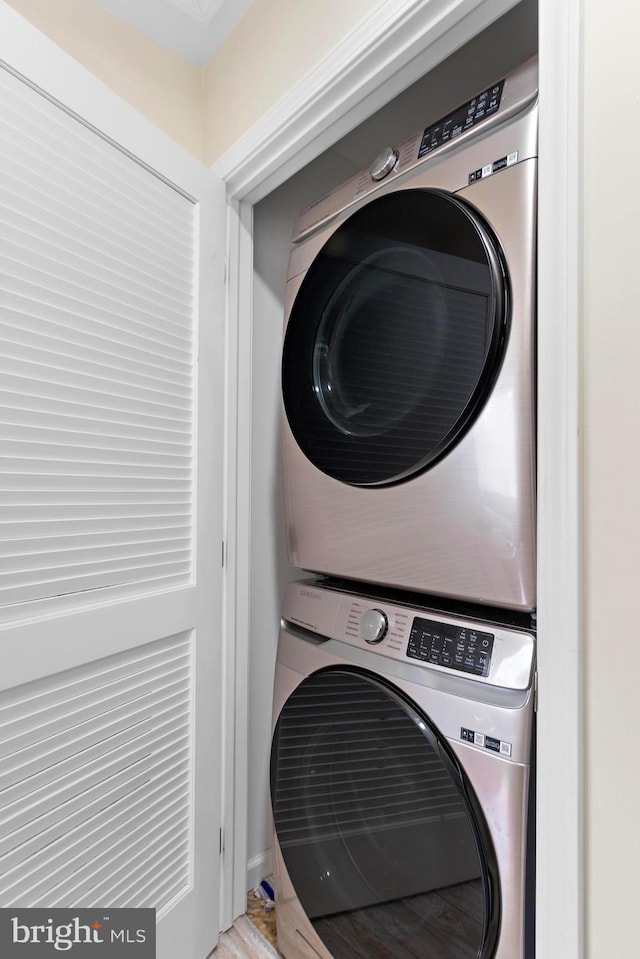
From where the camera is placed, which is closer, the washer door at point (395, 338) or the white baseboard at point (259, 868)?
the washer door at point (395, 338)

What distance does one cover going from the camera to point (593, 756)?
71 cm

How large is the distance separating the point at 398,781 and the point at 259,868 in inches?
36.1

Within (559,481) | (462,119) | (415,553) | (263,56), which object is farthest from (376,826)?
(263,56)

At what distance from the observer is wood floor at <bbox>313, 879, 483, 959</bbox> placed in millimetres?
823

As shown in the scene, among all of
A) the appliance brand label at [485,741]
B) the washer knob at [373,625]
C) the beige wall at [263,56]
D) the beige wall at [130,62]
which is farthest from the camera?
the beige wall at [130,62]

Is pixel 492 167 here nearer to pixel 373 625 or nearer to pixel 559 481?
pixel 559 481

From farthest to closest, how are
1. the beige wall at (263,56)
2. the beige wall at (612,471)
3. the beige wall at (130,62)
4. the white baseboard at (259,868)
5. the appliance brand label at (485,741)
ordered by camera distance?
1. the white baseboard at (259,868)
2. the beige wall at (130,62)
3. the beige wall at (263,56)
4. the appliance brand label at (485,741)
5. the beige wall at (612,471)

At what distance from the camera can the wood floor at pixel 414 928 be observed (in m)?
0.82

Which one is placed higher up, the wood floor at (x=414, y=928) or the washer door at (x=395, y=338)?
the washer door at (x=395, y=338)

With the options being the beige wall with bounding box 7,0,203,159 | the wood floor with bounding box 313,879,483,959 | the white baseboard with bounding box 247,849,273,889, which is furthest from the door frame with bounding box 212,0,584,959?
the white baseboard with bounding box 247,849,273,889

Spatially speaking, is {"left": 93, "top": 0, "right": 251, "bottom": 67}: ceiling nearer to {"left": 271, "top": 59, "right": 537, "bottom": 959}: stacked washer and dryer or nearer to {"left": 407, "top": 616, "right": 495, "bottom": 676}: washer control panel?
{"left": 271, "top": 59, "right": 537, "bottom": 959}: stacked washer and dryer

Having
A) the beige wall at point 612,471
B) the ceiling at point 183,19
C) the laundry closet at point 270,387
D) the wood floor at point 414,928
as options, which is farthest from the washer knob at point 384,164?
the wood floor at point 414,928

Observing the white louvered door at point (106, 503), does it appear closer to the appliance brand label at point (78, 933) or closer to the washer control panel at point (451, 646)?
the appliance brand label at point (78, 933)

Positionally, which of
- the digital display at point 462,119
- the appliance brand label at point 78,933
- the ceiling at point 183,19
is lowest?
the appliance brand label at point 78,933
